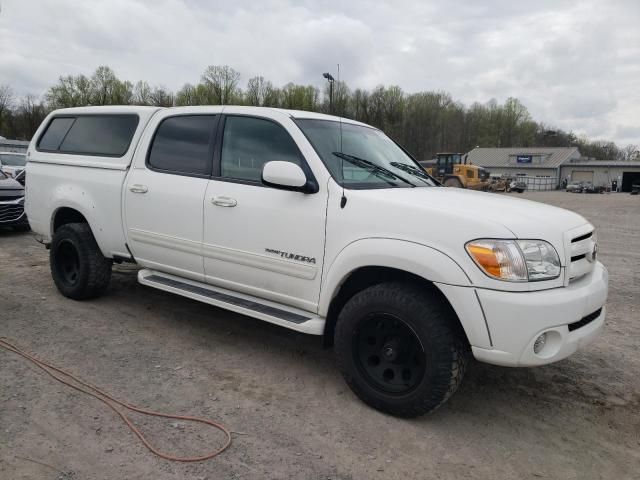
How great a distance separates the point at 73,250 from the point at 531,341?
4.51 meters

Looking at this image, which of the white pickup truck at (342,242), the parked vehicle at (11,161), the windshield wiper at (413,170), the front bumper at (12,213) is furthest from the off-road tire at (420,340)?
the parked vehicle at (11,161)

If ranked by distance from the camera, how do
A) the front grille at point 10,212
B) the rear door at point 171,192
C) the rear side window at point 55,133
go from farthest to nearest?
the front grille at point 10,212, the rear side window at point 55,133, the rear door at point 171,192

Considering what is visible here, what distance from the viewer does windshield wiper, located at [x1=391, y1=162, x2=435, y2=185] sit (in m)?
4.11

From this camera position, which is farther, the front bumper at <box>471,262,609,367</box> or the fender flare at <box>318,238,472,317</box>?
the fender flare at <box>318,238,472,317</box>

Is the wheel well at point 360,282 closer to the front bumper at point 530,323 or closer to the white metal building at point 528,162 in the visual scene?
the front bumper at point 530,323

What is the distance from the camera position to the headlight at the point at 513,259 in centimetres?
272

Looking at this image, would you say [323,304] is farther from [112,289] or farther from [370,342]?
[112,289]

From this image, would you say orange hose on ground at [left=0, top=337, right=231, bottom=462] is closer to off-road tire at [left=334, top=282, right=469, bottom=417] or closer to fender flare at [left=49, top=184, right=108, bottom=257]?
off-road tire at [left=334, top=282, right=469, bottom=417]

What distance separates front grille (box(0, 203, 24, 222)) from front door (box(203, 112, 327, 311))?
7.42 metres

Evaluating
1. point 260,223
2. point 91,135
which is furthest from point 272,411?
point 91,135

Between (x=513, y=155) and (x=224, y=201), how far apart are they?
3071 inches

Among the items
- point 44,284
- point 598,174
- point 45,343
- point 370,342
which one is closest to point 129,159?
point 45,343

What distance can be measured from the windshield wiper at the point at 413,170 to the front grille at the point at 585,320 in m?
1.67

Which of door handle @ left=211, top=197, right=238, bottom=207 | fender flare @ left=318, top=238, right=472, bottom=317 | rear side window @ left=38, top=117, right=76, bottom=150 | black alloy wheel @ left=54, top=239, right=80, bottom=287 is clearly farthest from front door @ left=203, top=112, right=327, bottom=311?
rear side window @ left=38, top=117, right=76, bottom=150
